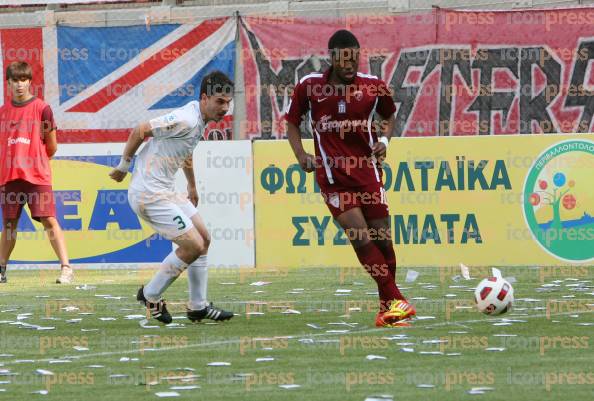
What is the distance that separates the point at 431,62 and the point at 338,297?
8010 mm

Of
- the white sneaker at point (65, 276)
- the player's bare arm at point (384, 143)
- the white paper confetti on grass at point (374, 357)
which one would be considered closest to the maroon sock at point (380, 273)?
the player's bare arm at point (384, 143)

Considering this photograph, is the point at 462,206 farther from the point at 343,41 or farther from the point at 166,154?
the point at 343,41

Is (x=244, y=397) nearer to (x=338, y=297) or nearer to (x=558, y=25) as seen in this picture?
(x=338, y=297)

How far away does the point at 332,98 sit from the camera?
997 centimetres

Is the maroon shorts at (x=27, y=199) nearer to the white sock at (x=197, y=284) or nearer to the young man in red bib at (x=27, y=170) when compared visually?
the young man in red bib at (x=27, y=170)

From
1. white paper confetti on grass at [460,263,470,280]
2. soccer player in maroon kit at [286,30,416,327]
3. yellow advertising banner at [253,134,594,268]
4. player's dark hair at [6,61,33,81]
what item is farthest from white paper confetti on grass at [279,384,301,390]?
yellow advertising banner at [253,134,594,268]

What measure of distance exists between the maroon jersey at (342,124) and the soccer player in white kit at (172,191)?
0.63m

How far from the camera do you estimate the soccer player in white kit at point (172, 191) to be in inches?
396

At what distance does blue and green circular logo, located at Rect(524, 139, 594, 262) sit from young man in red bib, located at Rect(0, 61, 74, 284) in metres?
5.11

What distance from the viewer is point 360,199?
10.1 metres

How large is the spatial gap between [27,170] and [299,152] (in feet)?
17.8

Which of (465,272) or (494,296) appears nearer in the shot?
(494,296)

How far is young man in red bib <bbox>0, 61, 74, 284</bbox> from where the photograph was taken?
1452 centimetres

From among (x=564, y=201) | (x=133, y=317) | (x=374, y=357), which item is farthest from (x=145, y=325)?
(x=564, y=201)
